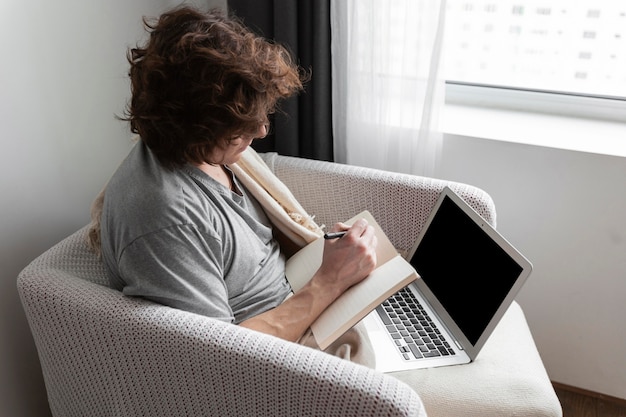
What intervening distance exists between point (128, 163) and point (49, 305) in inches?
11.5

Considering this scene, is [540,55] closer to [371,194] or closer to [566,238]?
[566,238]

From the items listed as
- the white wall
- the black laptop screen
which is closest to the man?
the black laptop screen

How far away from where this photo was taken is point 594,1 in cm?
173

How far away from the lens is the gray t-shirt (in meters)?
1.09

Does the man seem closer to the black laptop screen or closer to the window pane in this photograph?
the black laptop screen

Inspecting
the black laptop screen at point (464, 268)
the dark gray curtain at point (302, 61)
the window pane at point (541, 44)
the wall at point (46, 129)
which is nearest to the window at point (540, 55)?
the window pane at point (541, 44)

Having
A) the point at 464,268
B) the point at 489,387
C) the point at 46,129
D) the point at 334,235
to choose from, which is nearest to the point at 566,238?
the point at 464,268

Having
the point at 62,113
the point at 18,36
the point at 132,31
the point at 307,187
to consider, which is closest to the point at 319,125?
the point at 307,187

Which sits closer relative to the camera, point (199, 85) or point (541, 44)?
point (199, 85)

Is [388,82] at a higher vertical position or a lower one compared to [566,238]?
higher

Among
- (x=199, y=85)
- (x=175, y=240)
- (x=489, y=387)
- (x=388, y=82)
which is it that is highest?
(x=199, y=85)

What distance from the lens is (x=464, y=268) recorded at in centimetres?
136

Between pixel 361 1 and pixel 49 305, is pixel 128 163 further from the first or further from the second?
pixel 361 1

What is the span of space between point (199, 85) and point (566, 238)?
3.66 feet
